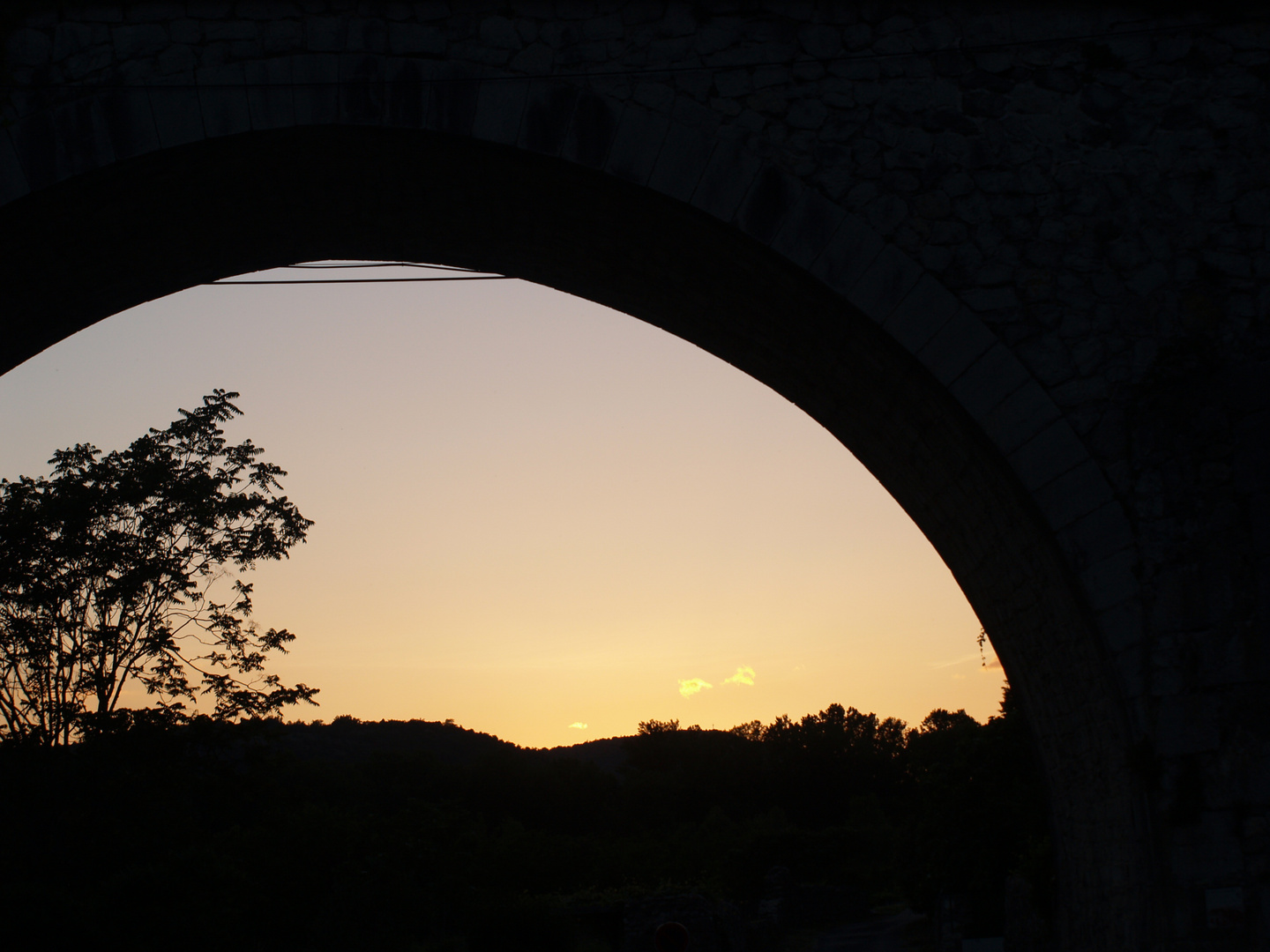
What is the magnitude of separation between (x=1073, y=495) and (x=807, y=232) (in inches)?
72.0

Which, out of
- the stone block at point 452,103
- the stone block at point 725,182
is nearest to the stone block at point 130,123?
the stone block at point 452,103

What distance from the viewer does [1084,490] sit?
188 inches

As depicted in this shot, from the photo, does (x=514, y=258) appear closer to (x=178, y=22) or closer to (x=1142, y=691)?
(x=178, y=22)

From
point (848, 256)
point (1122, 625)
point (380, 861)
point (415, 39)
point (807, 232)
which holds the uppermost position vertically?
point (415, 39)

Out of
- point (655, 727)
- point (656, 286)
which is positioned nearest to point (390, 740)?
point (655, 727)

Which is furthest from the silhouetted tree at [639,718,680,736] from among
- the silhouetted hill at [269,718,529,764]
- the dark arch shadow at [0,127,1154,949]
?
the dark arch shadow at [0,127,1154,949]

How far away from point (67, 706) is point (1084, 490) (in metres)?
10.9

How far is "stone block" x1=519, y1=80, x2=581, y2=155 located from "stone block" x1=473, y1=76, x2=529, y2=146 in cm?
4

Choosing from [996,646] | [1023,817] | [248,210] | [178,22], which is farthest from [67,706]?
[1023,817]

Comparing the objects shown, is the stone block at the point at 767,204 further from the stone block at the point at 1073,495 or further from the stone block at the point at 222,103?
the stone block at the point at 222,103

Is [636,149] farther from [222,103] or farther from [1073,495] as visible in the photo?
[1073,495]

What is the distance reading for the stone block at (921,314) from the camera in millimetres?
4949

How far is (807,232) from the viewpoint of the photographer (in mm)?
5043

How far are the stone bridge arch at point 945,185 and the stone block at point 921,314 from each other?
0.02 metres
